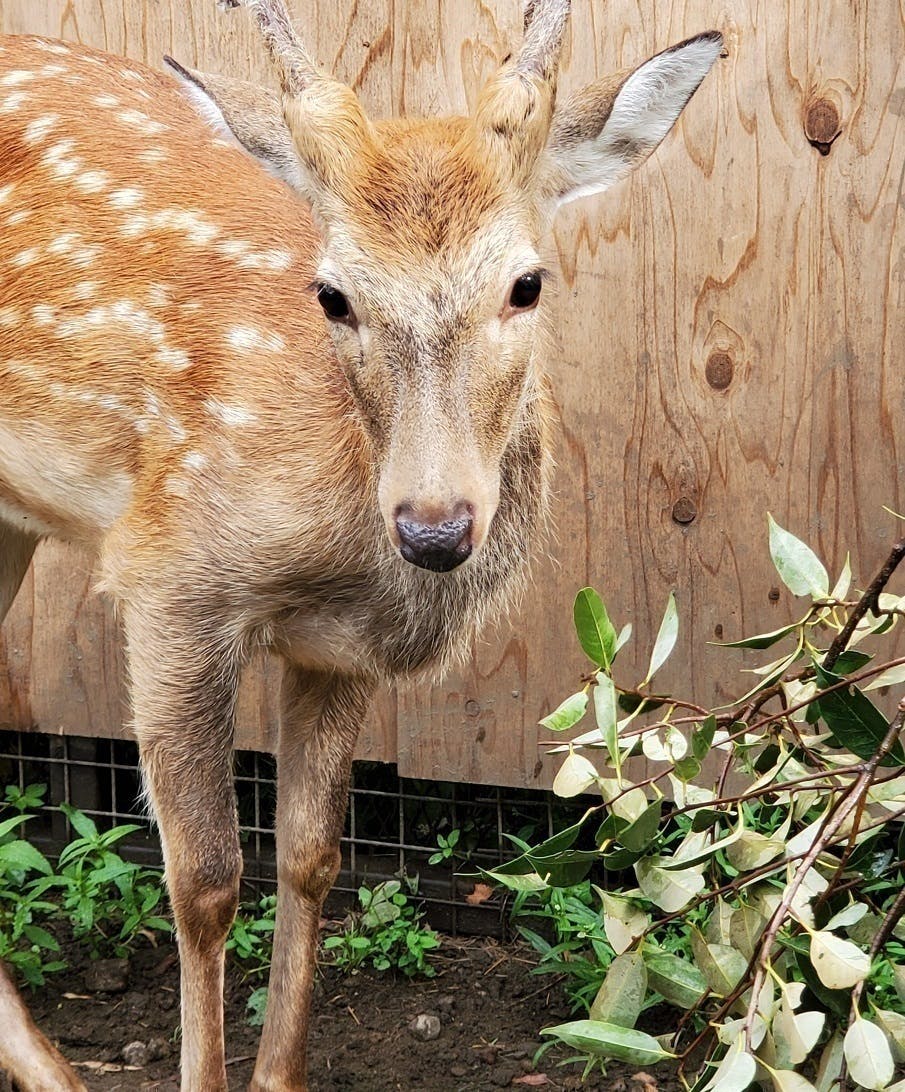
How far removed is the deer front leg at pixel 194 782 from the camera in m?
2.90

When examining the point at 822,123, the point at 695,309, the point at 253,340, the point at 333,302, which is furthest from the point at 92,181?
the point at 822,123

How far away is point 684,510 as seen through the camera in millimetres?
3664

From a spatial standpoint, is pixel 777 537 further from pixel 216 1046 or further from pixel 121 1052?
pixel 121 1052

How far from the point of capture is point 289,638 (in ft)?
9.79

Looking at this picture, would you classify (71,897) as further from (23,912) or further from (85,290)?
(85,290)

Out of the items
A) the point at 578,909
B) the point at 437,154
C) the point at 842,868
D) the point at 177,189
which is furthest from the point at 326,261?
the point at 578,909

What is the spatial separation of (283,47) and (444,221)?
1.62ft

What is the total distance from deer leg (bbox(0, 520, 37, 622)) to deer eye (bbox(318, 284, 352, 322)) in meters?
1.51

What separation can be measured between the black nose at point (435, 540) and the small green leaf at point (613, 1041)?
0.73 m

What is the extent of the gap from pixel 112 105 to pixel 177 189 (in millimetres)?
325

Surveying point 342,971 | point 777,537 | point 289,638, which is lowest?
point 342,971

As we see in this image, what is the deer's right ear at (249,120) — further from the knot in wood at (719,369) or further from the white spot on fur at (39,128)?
the knot in wood at (719,369)

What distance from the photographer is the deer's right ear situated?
266 cm

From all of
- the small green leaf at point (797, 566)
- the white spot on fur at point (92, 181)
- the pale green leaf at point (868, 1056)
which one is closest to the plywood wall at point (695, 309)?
the white spot on fur at point (92, 181)
